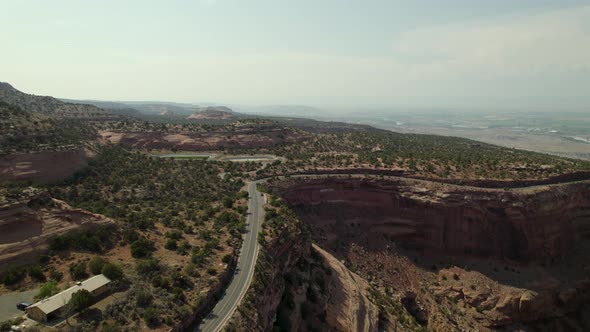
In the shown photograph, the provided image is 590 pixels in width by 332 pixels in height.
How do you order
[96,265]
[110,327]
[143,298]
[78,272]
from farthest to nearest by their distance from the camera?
[96,265]
[78,272]
[143,298]
[110,327]

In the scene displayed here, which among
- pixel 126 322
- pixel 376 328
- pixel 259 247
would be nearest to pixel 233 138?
pixel 259 247


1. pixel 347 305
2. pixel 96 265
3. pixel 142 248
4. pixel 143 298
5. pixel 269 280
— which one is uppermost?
pixel 96 265

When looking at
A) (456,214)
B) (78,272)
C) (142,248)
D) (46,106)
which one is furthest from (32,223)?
(46,106)

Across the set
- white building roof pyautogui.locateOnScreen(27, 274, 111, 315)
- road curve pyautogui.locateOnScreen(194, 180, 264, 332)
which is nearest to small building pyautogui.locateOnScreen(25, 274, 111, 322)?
white building roof pyautogui.locateOnScreen(27, 274, 111, 315)

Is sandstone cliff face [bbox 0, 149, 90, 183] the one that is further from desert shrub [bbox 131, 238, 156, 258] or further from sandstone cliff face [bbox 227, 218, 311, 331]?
sandstone cliff face [bbox 227, 218, 311, 331]

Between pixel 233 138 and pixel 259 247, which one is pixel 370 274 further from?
pixel 233 138

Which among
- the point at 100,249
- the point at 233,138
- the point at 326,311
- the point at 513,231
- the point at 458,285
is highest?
the point at 233,138

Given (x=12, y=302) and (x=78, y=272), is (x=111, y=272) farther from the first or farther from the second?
(x=12, y=302)
